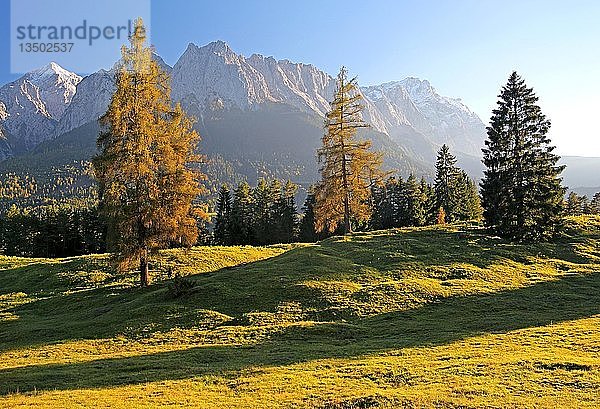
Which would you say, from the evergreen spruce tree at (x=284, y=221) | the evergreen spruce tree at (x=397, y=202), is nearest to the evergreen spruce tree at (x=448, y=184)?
the evergreen spruce tree at (x=397, y=202)

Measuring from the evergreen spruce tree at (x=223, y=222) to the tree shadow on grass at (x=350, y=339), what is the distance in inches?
2558

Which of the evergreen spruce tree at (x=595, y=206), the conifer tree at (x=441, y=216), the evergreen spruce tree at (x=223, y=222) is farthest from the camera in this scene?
the evergreen spruce tree at (x=595, y=206)

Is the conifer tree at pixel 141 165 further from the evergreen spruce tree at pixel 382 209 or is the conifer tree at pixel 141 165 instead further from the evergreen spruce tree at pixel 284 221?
the evergreen spruce tree at pixel 382 209

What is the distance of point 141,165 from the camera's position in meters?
30.1

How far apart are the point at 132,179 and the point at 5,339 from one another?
1213cm

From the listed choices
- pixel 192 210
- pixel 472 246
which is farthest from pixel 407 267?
pixel 192 210

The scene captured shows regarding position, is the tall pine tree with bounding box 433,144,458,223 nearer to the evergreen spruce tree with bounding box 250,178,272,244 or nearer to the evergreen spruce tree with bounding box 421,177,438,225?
the evergreen spruce tree with bounding box 421,177,438,225

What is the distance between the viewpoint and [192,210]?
33.2 metres

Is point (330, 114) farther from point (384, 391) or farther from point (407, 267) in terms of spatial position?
point (384, 391)

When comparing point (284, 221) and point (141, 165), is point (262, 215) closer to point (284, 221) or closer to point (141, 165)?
point (284, 221)

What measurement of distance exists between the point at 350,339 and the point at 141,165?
1798 cm

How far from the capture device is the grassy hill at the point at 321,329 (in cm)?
1480

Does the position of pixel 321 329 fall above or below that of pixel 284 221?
below

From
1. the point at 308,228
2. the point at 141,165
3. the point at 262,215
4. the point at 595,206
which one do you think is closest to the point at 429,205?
the point at 308,228
